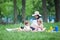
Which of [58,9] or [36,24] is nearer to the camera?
[36,24]

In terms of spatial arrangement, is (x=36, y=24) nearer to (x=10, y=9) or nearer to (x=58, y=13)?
(x=58, y=13)

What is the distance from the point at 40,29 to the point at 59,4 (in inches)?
551

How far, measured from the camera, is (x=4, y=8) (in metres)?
39.8

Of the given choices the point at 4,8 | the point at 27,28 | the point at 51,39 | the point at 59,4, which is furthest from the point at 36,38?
the point at 4,8

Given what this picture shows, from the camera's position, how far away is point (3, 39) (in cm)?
812

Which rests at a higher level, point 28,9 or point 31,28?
point 31,28

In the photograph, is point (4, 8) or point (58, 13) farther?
point (4, 8)

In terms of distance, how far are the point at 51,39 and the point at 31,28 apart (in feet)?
12.2

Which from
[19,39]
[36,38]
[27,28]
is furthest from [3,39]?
[27,28]

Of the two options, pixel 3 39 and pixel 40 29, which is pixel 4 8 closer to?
pixel 40 29

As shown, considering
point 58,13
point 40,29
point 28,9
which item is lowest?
point 28,9

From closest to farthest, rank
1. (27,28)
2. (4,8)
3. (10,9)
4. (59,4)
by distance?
(27,28) < (59,4) < (4,8) < (10,9)

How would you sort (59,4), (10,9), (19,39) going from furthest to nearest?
(10,9)
(59,4)
(19,39)

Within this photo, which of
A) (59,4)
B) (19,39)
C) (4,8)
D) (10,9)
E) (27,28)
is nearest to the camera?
(19,39)
